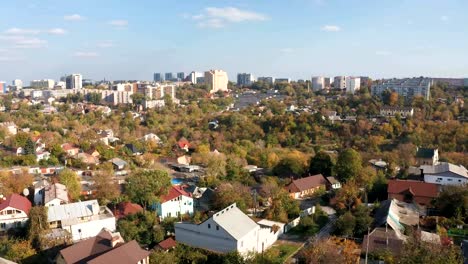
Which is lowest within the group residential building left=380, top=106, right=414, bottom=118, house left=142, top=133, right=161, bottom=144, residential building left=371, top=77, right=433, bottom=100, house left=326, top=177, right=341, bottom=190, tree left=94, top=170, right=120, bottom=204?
house left=326, top=177, right=341, bottom=190

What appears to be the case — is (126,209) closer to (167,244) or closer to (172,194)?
(172,194)

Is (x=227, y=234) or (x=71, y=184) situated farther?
(x=71, y=184)

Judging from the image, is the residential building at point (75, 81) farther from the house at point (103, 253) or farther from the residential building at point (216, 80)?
the house at point (103, 253)

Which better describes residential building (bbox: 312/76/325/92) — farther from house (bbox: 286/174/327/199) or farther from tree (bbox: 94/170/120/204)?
tree (bbox: 94/170/120/204)

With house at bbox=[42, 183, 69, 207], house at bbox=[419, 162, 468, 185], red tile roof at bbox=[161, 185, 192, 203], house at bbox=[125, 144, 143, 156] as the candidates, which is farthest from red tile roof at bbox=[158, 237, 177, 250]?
house at bbox=[125, 144, 143, 156]

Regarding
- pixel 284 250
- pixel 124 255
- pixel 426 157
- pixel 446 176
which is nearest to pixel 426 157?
pixel 426 157
